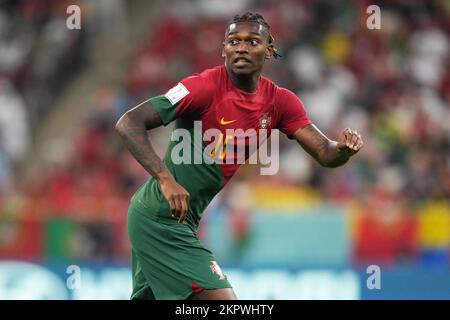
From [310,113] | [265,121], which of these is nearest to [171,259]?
[265,121]

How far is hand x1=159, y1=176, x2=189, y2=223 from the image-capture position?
5.56 m

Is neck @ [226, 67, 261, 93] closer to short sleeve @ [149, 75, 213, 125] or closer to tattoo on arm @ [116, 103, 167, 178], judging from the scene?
short sleeve @ [149, 75, 213, 125]

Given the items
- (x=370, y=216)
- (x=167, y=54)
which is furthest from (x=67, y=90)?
(x=370, y=216)

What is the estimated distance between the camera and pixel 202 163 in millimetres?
6188

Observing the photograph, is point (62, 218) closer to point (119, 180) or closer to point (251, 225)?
point (119, 180)

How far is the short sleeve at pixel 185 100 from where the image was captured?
591 cm

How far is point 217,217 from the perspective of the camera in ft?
38.1

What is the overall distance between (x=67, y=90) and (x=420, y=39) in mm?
5519

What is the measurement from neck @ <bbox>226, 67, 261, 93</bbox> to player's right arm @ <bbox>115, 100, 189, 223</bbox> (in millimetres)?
616

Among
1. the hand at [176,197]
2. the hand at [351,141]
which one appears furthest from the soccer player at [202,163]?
the hand at [176,197]

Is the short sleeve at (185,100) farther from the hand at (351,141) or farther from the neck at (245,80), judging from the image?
the hand at (351,141)

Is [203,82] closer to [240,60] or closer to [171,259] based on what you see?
[240,60]

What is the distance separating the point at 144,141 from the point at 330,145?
1260 mm

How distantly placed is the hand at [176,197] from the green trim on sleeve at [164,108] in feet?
1.43
